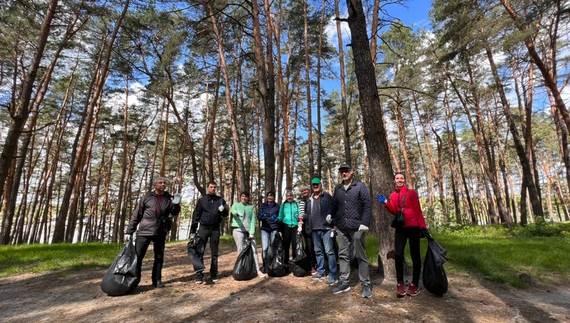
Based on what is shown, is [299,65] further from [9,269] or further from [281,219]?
[9,269]

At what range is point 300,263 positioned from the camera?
5.41 meters

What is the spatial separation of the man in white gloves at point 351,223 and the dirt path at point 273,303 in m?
0.28

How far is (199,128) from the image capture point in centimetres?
A: 2206

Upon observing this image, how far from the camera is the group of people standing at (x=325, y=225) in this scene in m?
4.07

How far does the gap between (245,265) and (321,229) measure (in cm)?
153

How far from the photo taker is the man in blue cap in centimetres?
472

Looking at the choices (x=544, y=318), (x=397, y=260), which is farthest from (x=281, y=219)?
(x=544, y=318)

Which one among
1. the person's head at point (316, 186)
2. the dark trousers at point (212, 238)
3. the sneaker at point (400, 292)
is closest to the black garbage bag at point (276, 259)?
the dark trousers at point (212, 238)

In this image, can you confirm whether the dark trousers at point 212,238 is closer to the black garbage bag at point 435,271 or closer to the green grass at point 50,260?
the black garbage bag at point 435,271

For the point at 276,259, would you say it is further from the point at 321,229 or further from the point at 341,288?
the point at 341,288

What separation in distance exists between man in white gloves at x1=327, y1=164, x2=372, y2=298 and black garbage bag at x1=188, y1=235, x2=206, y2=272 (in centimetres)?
240

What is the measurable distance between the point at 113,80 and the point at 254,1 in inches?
526

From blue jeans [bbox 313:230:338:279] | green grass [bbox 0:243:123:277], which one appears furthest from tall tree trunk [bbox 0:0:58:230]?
blue jeans [bbox 313:230:338:279]

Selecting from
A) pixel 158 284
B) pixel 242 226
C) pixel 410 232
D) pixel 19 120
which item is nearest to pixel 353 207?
pixel 410 232
